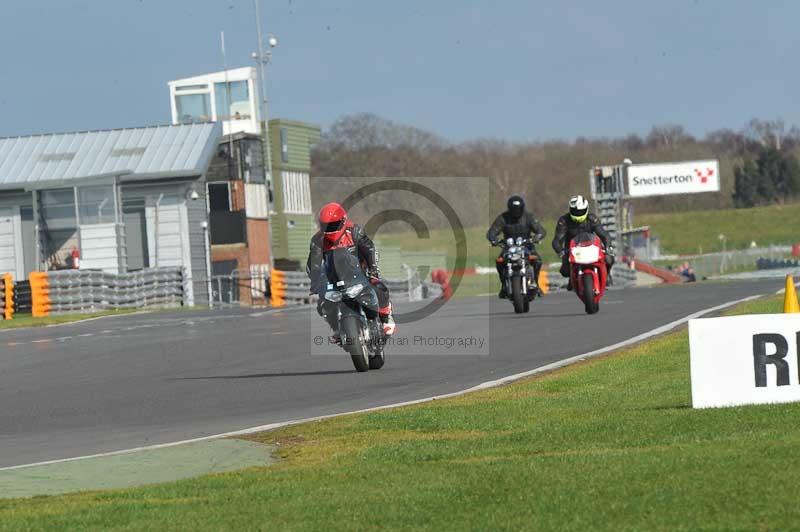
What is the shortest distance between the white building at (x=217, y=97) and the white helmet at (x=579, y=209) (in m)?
41.5

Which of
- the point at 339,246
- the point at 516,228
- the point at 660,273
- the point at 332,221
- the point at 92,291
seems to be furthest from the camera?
the point at 660,273

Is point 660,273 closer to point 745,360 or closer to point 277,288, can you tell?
point 277,288

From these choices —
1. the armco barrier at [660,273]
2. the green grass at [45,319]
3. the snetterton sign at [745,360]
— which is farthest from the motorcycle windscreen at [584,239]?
the armco barrier at [660,273]

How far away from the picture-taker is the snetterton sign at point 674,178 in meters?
93.9

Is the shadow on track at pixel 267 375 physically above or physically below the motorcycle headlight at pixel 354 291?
below

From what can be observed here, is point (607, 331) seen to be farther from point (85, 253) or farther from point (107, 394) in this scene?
point (85, 253)

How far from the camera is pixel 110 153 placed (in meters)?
52.7

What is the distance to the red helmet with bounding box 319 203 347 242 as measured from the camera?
14.2 metres

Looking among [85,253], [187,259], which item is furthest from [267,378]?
[187,259]

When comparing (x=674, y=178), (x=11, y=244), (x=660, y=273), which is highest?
(x=674, y=178)

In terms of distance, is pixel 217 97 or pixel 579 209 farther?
pixel 217 97

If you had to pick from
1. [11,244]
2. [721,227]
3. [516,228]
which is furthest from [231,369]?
[721,227]

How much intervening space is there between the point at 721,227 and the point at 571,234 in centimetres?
9013

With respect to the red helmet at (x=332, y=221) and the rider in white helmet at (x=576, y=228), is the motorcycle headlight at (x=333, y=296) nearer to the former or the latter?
the red helmet at (x=332, y=221)
